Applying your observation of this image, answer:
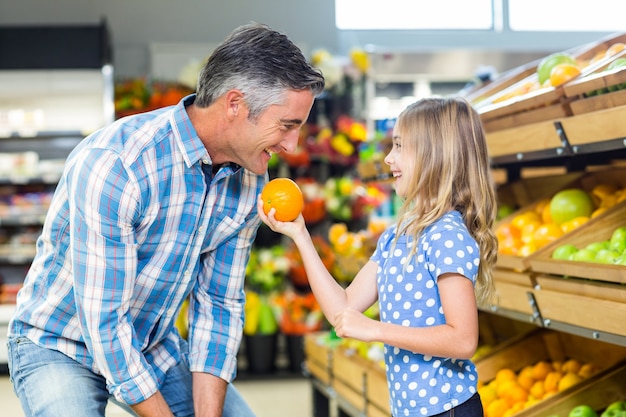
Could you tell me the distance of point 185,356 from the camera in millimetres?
2430

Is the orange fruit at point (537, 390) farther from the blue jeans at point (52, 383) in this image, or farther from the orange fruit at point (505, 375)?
the blue jeans at point (52, 383)

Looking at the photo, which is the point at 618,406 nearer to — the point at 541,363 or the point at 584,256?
the point at 584,256

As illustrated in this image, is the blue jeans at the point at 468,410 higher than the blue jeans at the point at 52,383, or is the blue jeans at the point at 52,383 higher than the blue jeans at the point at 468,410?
the blue jeans at the point at 52,383

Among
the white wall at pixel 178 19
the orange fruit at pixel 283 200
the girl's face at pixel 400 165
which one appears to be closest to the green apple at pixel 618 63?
the girl's face at pixel 400 165

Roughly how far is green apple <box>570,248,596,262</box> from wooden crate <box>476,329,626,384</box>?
69 centimetres

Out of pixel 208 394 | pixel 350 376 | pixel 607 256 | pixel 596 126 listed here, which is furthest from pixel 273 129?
pixel 350 376

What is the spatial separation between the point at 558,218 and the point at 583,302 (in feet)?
2.37

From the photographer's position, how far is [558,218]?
3002mm

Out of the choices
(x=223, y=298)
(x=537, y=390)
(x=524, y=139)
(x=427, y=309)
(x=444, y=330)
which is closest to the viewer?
(x=444, y=330)

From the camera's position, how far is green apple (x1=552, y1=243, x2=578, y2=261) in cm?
255

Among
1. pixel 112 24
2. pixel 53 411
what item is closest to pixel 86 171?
pixel 53 411

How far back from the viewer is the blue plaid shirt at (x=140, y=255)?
1959 millimetres

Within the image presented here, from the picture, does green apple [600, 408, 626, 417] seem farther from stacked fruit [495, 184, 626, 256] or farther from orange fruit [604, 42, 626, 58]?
orange fruit [604, 42, 626, 58]

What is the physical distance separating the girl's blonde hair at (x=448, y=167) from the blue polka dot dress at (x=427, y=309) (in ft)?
0.17
